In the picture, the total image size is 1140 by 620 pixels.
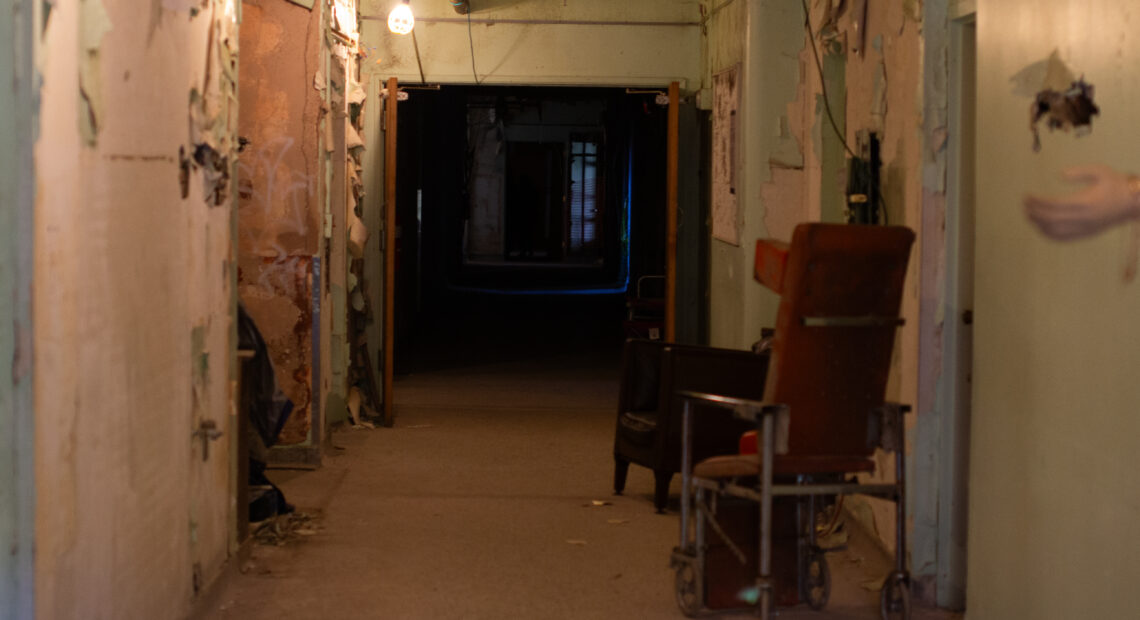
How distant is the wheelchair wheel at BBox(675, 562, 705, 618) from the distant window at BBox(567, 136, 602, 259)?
75.9 ft

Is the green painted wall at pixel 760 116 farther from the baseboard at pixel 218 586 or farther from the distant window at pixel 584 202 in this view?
the distant window at pixel 584 202

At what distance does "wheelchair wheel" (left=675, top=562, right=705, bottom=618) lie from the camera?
423cm

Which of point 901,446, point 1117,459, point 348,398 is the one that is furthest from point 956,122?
point 348,398

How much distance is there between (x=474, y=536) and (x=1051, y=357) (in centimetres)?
284

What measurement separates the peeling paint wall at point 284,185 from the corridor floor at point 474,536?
0.68 m

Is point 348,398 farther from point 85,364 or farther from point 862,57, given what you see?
point 85,364

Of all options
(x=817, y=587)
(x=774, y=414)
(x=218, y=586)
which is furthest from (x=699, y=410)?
(x=218, y=586)

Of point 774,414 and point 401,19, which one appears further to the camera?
point 401,19

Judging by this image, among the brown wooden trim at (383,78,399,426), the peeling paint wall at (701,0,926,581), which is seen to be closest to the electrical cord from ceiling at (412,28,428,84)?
the brown wooden trim at (383,78,399,426)

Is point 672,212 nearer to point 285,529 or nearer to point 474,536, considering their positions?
point 474,536

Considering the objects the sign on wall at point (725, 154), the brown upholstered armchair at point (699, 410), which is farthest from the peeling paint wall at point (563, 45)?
the brown upholstered armchair at point (699, 410)

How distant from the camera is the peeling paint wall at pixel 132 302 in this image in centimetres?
264

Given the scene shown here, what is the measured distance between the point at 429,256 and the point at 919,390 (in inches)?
515

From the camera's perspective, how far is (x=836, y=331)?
3693mm
